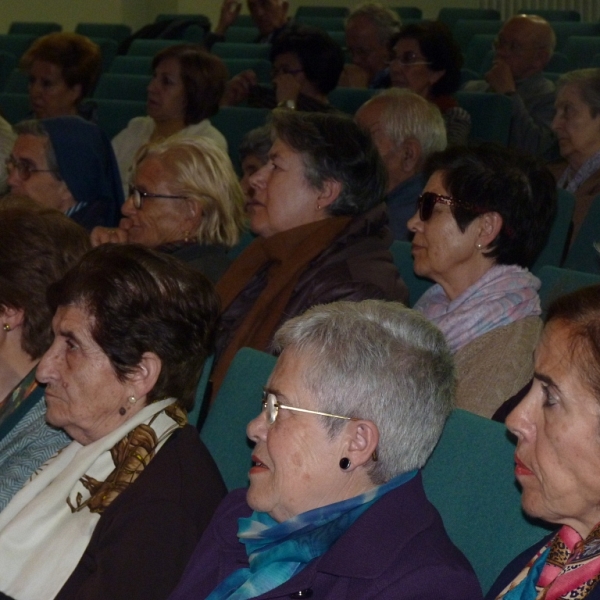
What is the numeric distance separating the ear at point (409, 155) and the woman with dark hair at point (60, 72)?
2338 millimetres

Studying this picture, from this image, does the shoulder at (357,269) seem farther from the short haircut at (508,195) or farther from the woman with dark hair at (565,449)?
the woman with dark hair at (565,449)

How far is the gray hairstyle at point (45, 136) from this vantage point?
3.84 metres

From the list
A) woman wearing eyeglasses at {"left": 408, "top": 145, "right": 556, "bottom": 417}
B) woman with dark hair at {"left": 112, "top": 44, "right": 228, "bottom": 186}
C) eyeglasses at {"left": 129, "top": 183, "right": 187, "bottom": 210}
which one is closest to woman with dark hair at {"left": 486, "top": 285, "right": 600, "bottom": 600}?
woman wearing eyeglasses at {"left": 408, "top": 145, "right": 556, "bottom": 417}

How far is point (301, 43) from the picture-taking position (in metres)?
5.26

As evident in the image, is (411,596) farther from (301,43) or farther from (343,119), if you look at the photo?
(301,43)

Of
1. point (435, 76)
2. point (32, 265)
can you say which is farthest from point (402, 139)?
point (32, 265)

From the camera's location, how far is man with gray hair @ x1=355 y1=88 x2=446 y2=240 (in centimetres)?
379

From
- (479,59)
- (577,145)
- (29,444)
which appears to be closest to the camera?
(29,444)

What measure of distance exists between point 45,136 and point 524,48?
3.23 m

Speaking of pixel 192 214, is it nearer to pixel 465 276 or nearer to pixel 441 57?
pixel 465 276

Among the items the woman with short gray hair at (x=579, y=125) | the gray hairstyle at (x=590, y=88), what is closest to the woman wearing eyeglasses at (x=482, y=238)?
the woman with short gray hair at (x=579, y=125)

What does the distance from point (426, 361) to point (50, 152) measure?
2.58 metres

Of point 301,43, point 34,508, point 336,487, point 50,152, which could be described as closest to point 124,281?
point 34,508

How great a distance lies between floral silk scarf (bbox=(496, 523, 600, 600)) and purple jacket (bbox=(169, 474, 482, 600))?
0.07 meters
